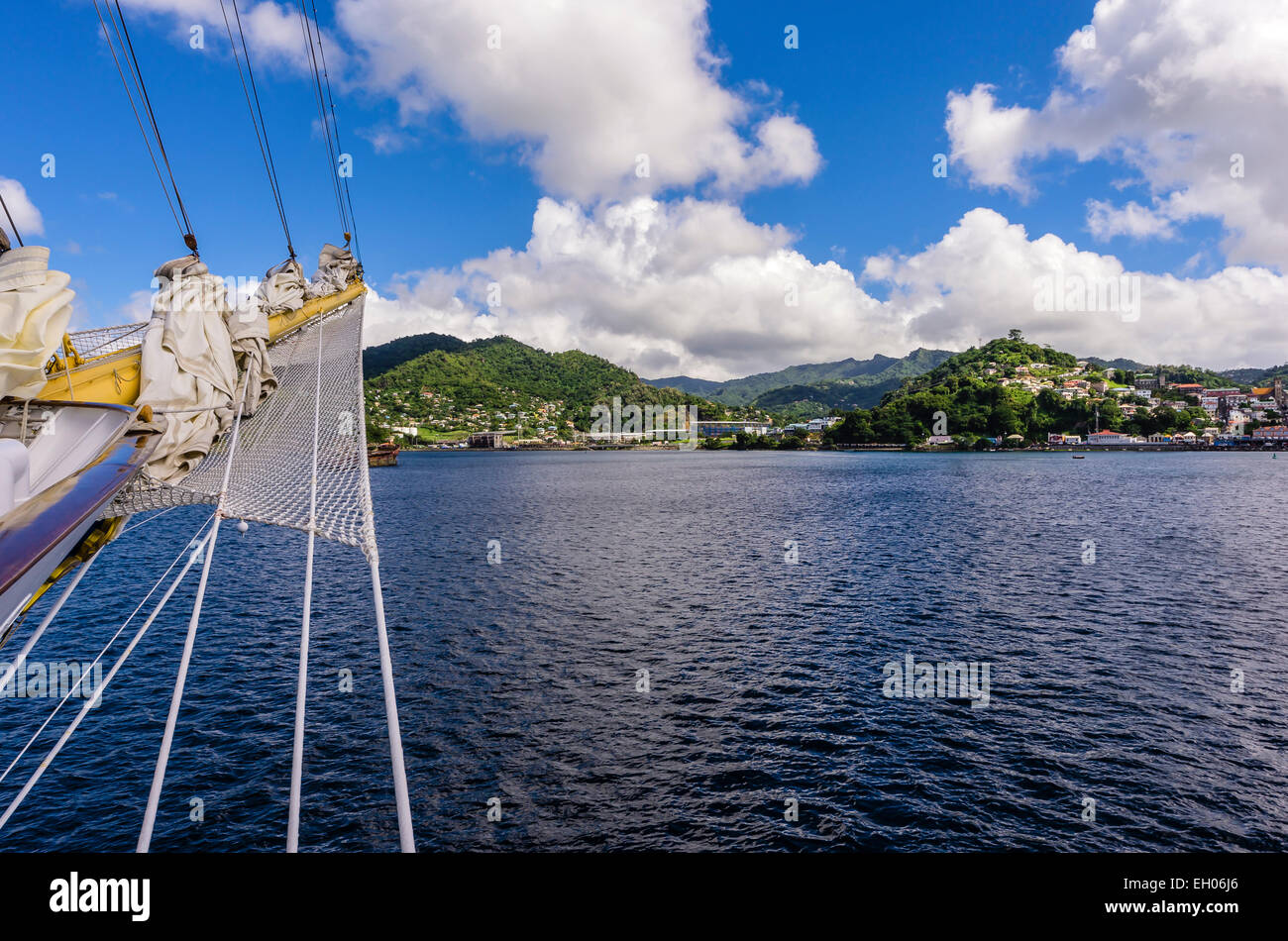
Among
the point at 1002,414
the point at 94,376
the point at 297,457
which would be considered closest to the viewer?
Result: the point at 94,376

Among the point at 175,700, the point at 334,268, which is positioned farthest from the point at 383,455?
the point at 175,700

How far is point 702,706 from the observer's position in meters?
10.6

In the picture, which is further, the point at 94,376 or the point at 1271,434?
the point at 1271,434

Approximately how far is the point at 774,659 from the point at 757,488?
39.5 meters

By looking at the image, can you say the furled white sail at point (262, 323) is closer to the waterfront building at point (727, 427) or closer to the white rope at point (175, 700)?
the white rope at point (175, 700)

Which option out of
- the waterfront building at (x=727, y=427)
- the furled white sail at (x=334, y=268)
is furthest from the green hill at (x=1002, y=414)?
the furled white sail at (x=334, y=268)

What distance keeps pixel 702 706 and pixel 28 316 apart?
9663 millimetres

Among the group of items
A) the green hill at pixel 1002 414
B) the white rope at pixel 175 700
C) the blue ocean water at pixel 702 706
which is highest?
the green hill at pixel 1002 414

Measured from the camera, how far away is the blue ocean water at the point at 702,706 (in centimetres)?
766

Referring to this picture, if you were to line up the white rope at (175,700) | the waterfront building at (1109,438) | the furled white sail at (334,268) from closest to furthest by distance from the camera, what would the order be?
the white rope at (175,700) → the furled white sail at (334,268) → the waterfront building at (1109,438)

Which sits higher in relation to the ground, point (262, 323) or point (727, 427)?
point (727, 427)

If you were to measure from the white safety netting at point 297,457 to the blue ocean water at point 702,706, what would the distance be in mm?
4211

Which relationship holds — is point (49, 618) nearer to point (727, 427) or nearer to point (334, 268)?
point (334, 268)

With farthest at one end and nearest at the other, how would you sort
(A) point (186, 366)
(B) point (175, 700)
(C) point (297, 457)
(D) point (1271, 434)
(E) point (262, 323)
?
(D) point (1271, 434)
(C) point (297, 457)
(E) point (262, 323)
(A) point (186, 366)
(B) point (175, 700)
